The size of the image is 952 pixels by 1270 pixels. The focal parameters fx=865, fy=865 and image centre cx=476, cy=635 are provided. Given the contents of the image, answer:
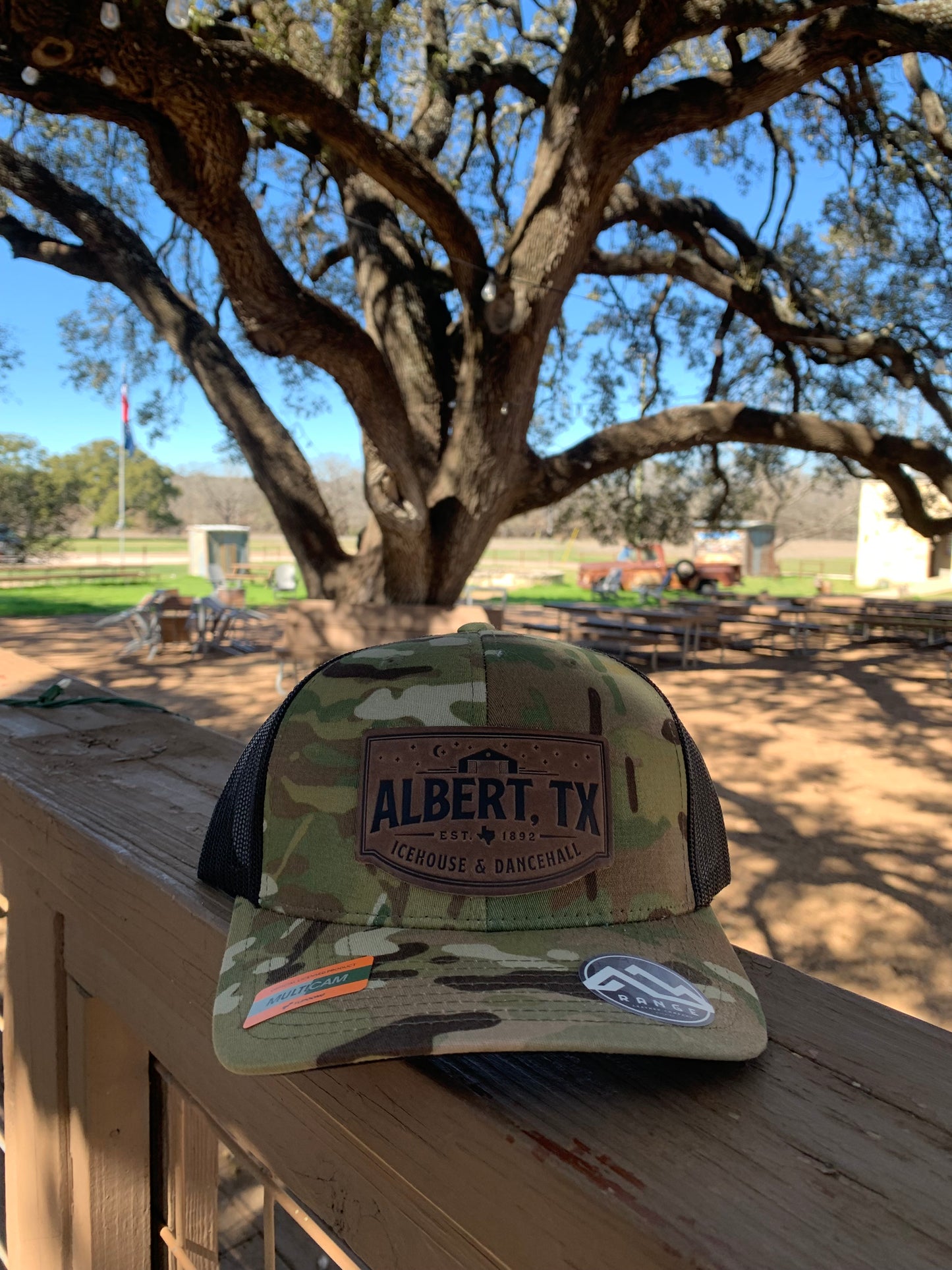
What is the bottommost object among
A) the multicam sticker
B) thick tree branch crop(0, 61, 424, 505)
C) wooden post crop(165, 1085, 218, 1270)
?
wooden post crop(165, 1085, 218, 1270)

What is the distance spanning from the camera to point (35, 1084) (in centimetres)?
123

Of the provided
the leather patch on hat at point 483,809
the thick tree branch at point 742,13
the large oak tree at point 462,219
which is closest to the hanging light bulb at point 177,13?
the large oak tree at point 462,219

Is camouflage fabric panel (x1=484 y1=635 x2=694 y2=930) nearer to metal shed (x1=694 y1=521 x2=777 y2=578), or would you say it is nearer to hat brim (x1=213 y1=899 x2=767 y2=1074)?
hat brim (x1=213 y1=899 x2=767 y2=1074)

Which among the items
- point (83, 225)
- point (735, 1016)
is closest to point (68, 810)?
point (735, 1016)

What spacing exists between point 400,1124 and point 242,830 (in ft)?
1.35

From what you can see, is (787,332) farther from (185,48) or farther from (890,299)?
(185,48)

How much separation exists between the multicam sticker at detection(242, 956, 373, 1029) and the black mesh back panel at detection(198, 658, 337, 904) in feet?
0.52

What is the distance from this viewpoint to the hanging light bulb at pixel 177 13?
3.78 m

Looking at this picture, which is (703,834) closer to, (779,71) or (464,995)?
(464,995)

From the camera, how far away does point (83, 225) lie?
6.52m

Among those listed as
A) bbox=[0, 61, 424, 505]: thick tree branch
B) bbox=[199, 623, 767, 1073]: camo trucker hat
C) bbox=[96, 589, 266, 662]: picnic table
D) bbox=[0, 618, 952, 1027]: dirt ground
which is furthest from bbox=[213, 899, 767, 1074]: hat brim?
bbox=[96, 589, 266, 662]: picnic table

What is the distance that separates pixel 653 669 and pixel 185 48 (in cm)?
864

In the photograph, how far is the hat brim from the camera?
64 centimetres

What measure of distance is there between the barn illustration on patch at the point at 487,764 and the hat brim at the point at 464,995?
160 millimetres
